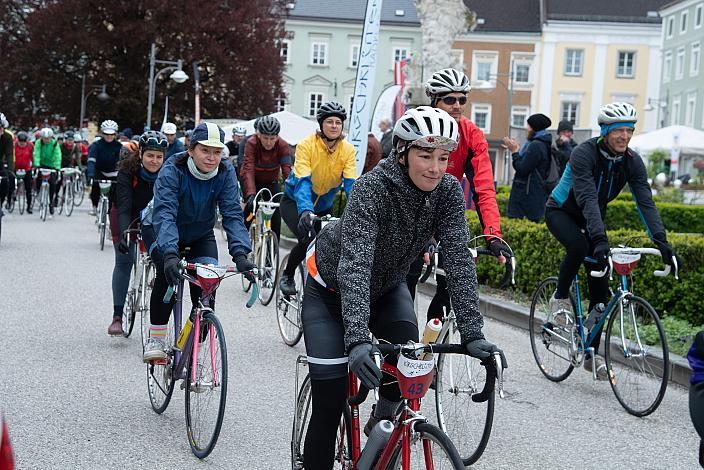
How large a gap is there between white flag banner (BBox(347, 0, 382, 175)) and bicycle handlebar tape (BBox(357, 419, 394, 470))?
964cm

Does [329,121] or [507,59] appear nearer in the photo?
[329,121]

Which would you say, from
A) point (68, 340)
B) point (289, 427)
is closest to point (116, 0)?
point (68, 340)

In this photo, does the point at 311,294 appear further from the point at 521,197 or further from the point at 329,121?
the point at 521,197

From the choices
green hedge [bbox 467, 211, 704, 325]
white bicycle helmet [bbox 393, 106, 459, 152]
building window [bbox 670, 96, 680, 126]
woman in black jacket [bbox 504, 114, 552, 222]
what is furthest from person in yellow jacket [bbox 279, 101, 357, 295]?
building window [bbox 670, 96, 680, 126]

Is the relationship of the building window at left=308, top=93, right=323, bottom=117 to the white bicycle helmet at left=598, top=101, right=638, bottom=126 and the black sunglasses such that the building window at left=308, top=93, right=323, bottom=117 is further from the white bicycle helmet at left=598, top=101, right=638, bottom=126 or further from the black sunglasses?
the black sunglasses

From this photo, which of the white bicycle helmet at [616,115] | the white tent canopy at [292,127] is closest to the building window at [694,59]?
the white tent canopy at [292,127]

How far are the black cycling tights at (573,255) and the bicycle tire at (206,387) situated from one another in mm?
3048

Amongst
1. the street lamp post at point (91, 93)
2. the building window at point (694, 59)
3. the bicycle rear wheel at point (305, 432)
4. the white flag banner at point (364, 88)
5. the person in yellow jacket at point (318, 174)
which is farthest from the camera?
the building window at point (694, 59)

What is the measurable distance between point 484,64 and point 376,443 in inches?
3022

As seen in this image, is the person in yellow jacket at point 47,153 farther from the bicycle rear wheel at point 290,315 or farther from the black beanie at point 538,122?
the bicycle rear wheel at point 290,315

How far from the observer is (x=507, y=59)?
7781cm

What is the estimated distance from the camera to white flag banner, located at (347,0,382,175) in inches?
530

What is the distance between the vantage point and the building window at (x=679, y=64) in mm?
73688

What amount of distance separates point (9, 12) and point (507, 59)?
45.0 meters
